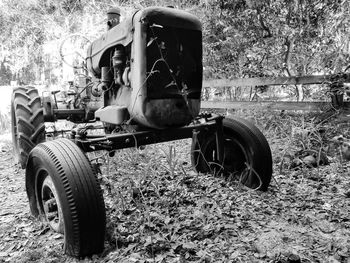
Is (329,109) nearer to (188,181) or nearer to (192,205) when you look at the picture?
(188,181)

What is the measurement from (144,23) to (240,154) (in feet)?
4.95

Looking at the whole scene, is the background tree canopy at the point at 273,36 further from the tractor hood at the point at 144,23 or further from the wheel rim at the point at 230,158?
the tractor hood at the point at 144,23

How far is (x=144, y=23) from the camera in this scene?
2295 mm

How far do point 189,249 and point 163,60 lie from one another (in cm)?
136

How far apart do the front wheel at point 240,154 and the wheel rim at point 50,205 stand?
1256mm

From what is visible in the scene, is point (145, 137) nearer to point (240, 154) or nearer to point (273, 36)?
point (240, 154)

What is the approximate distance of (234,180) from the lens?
3.03 meters

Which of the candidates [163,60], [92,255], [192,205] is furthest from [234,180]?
[92,255]

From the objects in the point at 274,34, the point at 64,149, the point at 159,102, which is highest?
the point at 274,34

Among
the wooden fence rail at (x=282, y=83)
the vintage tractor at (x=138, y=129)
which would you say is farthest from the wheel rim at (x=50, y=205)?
the wooden fence rail at (x=282, y=83)

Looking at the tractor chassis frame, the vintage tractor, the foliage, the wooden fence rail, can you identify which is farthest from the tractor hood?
the foliage

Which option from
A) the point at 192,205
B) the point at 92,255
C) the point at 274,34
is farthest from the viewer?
the point at 274,34

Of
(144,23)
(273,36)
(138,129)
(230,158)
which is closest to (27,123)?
(138,129)

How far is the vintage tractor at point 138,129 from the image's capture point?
1.86 meters
